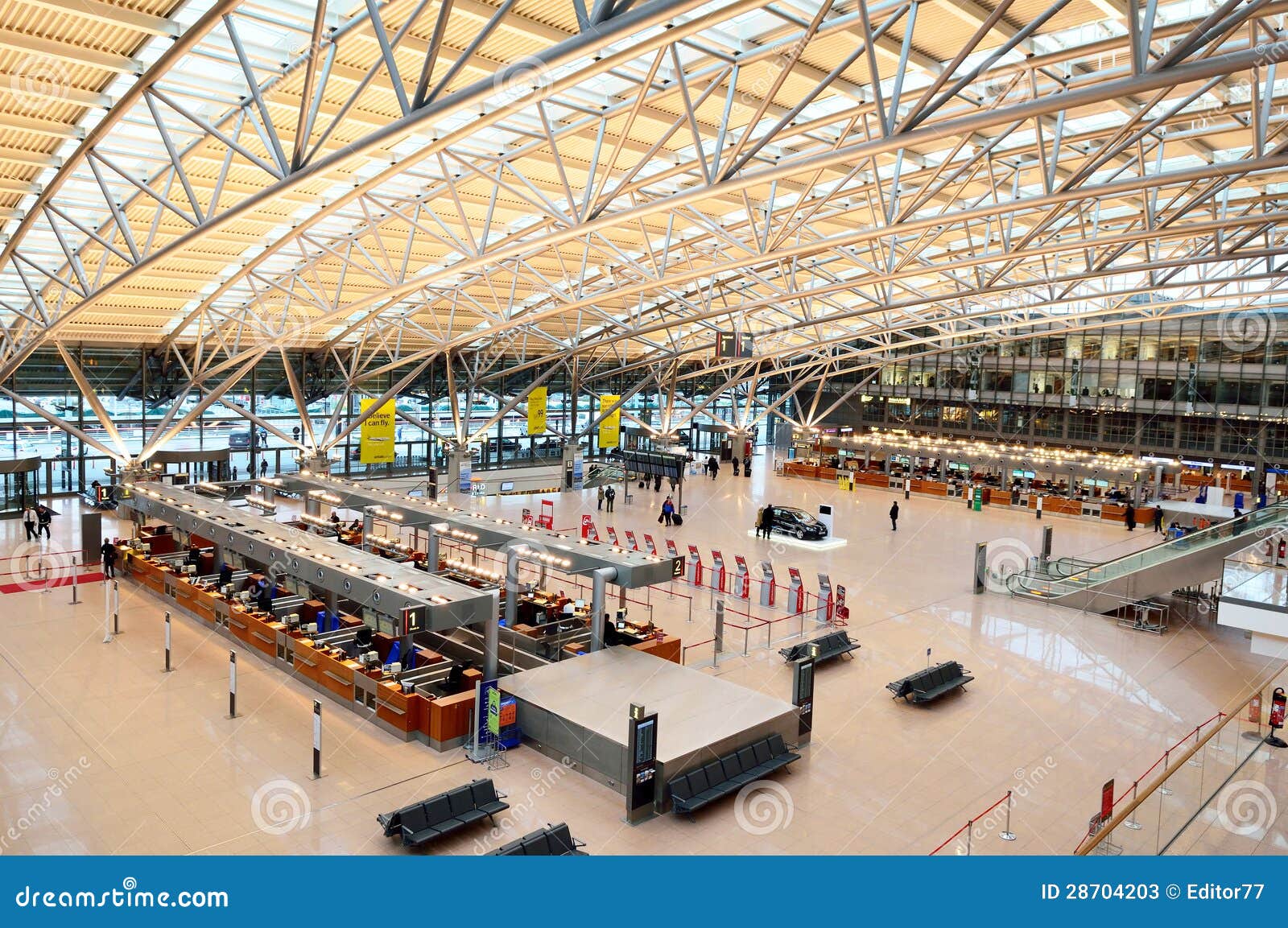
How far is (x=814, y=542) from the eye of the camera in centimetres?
2916

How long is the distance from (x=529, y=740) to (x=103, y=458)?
91.4 feet

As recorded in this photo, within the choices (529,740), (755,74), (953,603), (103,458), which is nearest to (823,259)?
(953,603)

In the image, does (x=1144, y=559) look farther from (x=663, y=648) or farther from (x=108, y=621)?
(x=108, y=621)

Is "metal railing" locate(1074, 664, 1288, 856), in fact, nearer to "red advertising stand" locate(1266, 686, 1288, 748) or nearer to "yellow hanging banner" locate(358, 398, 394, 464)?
"red advertising stand" locate(1266, 686, 1288, 748)

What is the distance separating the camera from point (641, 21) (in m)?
7.56

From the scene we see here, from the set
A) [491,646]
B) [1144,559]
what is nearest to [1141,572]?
[1144,559]

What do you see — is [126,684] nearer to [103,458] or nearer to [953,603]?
[953,603]

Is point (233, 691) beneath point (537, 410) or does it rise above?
beneath

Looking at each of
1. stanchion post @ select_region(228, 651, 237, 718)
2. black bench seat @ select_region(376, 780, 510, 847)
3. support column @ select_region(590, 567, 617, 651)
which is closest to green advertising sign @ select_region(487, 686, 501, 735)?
black bench seat @ select_region(376, 780, 510, 847)

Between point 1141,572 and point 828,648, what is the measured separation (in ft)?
28.6

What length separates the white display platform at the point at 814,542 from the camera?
2862cm

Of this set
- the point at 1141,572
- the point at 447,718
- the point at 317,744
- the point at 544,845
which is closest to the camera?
the point at 544,845

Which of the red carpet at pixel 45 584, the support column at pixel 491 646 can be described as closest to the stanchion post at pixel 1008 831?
the support column at pixel 491 646

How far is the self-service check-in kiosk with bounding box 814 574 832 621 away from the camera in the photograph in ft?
66.1
